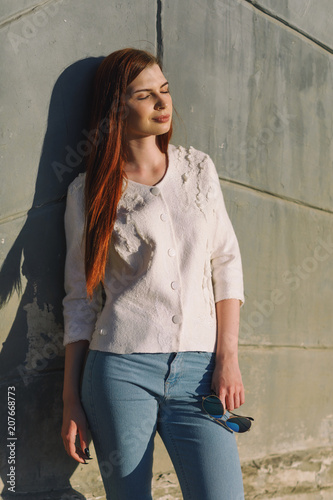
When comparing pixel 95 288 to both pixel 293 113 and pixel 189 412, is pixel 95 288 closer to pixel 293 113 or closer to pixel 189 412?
pixel 189 412

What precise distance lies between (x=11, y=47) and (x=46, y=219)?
652mm

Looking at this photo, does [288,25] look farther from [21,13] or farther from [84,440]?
[84,440]

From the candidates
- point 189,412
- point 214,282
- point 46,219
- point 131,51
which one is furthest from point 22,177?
point 189,412

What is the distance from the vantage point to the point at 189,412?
2092 millimetres

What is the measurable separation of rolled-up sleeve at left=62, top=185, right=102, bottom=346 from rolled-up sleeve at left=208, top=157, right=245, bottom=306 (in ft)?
1.51

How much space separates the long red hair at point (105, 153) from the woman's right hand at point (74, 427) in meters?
0.42

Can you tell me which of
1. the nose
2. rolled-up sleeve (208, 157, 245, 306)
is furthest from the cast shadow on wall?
rolled-up sleeve (208, 157, 245, 306)

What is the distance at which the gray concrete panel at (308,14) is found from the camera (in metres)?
3.13

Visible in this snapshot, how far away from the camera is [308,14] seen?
329cm

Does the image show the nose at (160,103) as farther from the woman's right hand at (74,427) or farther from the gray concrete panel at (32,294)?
the woman's right hand at (74,427)

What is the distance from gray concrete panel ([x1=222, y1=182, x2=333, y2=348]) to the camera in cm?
298

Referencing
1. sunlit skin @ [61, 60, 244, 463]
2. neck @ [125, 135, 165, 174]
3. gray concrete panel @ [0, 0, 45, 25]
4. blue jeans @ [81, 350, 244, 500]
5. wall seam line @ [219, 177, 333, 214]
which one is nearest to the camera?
blue jeans @ [81, 350, 244, 500]

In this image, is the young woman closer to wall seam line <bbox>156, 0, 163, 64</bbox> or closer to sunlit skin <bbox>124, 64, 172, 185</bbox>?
sunlit skin <bbox>124, 64, 172, 185</bbox>

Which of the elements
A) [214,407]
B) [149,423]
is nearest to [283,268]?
[214,407]
